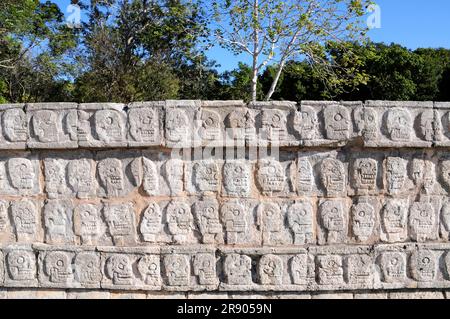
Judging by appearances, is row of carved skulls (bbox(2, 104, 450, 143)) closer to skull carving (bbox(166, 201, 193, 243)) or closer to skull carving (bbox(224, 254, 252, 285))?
skull carving (bbox(166, 201, 193, 243))

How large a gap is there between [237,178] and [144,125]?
0.95m

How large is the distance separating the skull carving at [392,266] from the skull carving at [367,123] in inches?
42.0

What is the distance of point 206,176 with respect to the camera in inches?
161

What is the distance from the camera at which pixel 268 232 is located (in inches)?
162

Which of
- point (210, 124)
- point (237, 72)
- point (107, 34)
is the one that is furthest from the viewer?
point (237, 72)

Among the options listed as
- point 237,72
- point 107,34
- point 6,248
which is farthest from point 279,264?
point 237,72

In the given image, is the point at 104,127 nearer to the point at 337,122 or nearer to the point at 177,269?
the point at 177,269

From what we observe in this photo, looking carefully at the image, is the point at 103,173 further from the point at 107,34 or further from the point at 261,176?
the point at 107,34

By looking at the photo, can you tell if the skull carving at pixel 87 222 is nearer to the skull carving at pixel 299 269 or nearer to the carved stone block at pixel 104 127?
the carved stone block at pixel 104 127

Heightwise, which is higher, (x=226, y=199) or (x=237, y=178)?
(x=237, y=178)

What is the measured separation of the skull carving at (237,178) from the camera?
409 cm

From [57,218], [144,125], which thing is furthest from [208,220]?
[57,218]

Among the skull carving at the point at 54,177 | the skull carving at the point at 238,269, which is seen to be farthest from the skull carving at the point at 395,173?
the skull carving at the point at 54,177

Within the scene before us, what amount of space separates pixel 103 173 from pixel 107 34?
45.2ft
